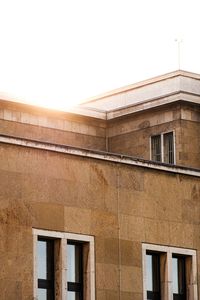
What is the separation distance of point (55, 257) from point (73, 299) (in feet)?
4.63

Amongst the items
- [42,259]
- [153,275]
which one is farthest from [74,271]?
[153,275]

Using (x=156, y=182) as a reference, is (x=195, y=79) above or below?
above

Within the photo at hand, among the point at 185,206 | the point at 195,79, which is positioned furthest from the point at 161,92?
the point at 185,206

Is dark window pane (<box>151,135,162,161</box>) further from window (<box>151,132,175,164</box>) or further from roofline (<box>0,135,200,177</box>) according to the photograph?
roofline (<box>0,135,200,177</box>)

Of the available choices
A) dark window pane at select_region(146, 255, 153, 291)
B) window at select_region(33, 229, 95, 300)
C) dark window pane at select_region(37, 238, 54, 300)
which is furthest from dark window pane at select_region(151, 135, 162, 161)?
dark window pane at select_region(37, 238, 54, 300)

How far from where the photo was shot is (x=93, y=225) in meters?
41.2

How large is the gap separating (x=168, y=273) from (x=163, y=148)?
963 centimetres

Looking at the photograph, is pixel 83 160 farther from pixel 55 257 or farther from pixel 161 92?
pixel 161 92

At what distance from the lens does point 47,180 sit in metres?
40.5

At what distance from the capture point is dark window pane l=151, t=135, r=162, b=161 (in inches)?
2023

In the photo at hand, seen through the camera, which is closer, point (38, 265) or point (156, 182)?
point (38, 265)

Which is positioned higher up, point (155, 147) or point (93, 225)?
point (155, 147)

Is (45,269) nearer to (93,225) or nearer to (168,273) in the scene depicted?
(93,225)

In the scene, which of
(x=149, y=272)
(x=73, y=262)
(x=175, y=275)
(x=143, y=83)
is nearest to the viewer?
(x=73, y=262)
